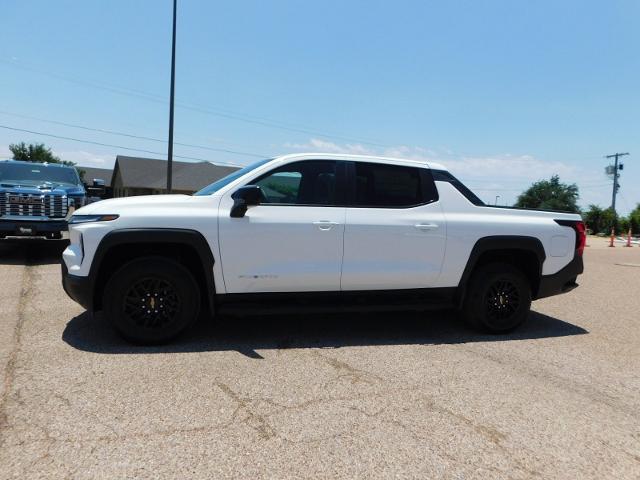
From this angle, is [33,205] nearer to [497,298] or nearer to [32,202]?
[32,202]

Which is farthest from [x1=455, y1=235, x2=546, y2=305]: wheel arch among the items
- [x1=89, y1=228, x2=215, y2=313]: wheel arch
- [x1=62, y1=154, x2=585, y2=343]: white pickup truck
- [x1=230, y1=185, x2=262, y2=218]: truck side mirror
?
[x1=89, y1=228, x2=215, y2=313]: wheel arch

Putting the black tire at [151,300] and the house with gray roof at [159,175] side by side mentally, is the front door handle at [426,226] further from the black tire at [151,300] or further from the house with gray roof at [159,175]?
the house with gray roof at [159,175]

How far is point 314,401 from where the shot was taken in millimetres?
3285

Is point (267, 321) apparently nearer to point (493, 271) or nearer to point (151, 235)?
point (151, 235)

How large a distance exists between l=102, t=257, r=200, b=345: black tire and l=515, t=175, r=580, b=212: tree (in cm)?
6174

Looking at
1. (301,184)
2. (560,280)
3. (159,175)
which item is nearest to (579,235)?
(560,280)

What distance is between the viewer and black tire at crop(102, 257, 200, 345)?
4.18 metres

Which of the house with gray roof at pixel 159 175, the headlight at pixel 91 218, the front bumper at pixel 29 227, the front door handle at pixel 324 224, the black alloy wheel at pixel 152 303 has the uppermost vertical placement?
the house with gray roof at pixel 159 175

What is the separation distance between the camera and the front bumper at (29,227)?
372 inches

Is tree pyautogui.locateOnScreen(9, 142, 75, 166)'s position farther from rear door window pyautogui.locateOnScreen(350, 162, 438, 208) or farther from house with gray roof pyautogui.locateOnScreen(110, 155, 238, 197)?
rear door window pyautogui.locateOnScreen(350, 162, 438, 208)

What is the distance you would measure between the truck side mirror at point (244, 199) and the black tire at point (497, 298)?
2.53 meters

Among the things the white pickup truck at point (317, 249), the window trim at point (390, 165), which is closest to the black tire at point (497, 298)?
the white pickup truck at point (317, 249)

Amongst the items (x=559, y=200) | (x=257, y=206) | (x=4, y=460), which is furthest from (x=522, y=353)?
(x=559, y=200)

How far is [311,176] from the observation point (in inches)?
186
